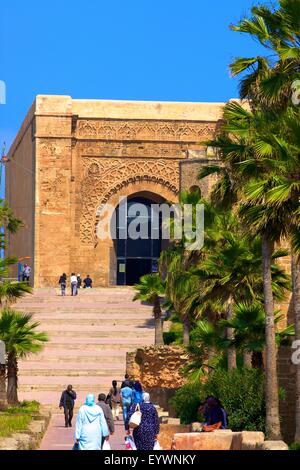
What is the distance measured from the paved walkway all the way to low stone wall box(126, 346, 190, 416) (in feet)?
13.3


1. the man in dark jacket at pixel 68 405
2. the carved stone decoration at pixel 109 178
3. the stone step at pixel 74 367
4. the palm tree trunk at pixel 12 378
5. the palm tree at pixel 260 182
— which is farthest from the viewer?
the carved stone decoration at pixel 109 178

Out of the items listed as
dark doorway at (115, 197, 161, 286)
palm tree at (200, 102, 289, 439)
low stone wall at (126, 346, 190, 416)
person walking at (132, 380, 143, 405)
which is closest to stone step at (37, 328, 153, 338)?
low stone wall at (126, 346, 190, 416)

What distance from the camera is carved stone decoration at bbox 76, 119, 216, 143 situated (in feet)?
158

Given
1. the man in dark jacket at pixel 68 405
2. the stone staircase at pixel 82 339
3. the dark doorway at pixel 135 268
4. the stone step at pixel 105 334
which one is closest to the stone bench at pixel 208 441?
the man in dark jacket at pixel 68 405

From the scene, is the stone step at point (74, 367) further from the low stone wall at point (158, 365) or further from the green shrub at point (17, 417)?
the green shrub at point (17, 417)

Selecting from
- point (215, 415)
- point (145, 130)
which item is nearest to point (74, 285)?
point (145, 130)

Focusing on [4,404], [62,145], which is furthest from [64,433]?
[62,145]

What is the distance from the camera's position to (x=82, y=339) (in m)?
35.6

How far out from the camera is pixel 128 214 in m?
49.8

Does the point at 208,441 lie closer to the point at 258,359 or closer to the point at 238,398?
the point at 238,398

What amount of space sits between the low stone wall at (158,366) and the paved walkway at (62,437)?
406 centimetres

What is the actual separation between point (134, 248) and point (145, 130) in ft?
15.4

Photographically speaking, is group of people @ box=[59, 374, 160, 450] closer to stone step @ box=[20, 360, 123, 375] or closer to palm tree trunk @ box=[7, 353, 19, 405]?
palm tree trunk @ box=[7, 353, 19, 405]

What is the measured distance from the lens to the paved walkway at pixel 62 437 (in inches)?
723
